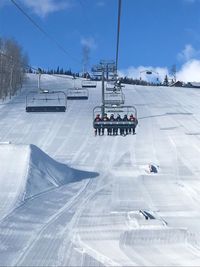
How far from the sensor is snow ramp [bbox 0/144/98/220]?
15740 mm

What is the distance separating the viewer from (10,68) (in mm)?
72812

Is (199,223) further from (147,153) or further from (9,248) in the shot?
(147,153)

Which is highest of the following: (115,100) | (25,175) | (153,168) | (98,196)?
(115,100)

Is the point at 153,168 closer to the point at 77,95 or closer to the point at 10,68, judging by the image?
the point at 77,95

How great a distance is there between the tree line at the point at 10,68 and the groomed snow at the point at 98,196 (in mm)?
27440

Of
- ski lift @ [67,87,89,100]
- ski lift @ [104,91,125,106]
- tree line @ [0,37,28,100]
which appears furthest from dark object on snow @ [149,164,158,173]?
tree line @ [0,37,28,100]

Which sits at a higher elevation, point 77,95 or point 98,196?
point 77,95

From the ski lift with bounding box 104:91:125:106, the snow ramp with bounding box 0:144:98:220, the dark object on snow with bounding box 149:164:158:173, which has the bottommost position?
the dark object on snow with bounding box 149:164:158:173

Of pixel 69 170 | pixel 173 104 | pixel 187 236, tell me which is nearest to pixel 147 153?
pixel 69 170

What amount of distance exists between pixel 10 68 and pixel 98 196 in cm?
5771

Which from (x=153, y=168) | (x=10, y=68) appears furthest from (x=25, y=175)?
(x=10, y=68)

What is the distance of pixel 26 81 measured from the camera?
88500mm

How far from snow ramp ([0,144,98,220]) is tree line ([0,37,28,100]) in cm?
4210

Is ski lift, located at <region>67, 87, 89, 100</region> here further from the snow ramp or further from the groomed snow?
the snow ramp
